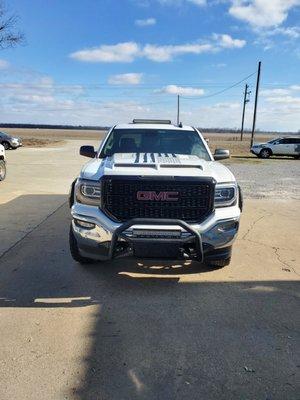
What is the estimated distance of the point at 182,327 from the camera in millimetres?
3988

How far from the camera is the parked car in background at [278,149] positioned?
105 ft

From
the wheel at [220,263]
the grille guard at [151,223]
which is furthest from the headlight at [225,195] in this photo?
the wheel at [220,263]

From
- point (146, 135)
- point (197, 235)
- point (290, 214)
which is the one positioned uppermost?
point (146, 135)

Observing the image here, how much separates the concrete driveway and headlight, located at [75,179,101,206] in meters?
0.98

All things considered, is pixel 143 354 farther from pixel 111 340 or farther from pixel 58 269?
pixel 58 269

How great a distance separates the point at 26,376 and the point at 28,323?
90cm

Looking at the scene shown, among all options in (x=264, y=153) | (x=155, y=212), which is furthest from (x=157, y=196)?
(x=264, y=153)

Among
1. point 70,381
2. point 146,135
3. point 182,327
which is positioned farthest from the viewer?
point 146,135

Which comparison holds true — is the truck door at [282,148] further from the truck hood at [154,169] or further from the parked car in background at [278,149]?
the truck hood at [154,169]

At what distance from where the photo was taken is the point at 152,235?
451cm

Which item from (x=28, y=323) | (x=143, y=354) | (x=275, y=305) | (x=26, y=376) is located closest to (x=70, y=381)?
(x=26, y=376)

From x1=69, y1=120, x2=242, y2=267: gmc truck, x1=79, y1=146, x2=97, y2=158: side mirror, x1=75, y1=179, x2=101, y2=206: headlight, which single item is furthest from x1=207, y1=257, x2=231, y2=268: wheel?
x1=79, y1=146, x2=97, y2=158: side mirror

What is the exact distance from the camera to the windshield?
6449 millimetres

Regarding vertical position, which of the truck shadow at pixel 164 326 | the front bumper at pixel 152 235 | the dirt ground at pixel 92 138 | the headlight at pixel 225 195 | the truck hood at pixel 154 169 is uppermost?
the truck hood at pixel 154 169
